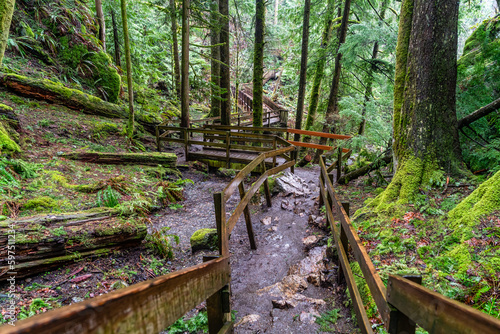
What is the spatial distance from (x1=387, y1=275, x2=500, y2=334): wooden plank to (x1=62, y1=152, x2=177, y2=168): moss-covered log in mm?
8386

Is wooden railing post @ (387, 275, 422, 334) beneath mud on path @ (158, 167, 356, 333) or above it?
above

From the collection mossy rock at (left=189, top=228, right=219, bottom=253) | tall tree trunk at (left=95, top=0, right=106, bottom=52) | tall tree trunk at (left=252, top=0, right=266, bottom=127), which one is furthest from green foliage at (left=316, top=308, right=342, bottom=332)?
tall tree trunk at (left=95, top=0, right=106, bottom=52)

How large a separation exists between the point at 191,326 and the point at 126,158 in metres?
6.61

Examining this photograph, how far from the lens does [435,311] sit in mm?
1216

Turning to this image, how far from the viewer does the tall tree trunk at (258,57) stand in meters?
12.2

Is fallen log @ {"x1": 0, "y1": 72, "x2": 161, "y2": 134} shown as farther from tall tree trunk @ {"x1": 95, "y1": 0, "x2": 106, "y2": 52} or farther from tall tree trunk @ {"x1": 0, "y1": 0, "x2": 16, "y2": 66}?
tall tree trunk @ {"x1": 0, "y1": 0, "x2": 16, "y2": 66}

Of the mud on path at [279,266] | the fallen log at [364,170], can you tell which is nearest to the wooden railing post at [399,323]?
the mud on path at [279,266]

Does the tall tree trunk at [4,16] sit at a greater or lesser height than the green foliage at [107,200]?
greater

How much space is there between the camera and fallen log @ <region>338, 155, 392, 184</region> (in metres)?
6.54

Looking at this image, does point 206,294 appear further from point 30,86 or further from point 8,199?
point 30,86

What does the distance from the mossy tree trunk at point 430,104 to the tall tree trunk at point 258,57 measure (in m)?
8.94

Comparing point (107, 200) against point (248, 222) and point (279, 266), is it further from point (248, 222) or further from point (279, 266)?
point (279, 266)

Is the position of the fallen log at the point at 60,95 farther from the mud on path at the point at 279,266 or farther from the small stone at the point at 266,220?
the small stone at the point at 266,220

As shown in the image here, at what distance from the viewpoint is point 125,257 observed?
162 inches
